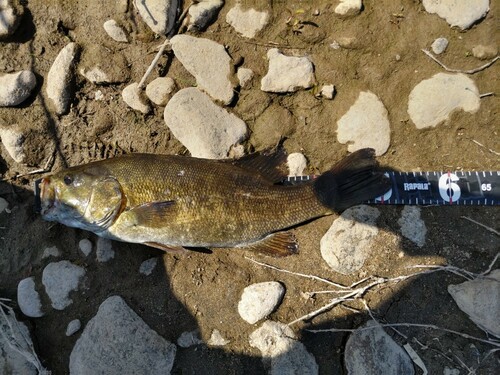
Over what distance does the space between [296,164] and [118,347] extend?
9.05 feet

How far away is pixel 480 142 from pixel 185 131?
3374mm

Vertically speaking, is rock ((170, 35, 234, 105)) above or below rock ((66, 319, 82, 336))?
above

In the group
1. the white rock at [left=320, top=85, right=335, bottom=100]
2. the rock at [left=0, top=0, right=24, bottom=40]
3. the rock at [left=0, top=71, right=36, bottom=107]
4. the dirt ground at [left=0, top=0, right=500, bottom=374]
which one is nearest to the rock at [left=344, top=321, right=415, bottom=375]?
the dirt ground at [left=0, top=0, right=500, bottom=374]

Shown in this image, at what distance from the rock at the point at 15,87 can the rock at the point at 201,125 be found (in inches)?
62.1

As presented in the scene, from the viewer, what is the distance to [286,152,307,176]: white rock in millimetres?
4457

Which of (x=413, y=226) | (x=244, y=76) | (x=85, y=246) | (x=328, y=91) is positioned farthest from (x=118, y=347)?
(x=328, y=91)

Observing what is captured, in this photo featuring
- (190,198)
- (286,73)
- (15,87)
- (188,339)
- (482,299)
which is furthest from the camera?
(286,73)

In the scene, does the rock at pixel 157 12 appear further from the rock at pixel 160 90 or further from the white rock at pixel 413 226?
the white rock at pixel 413 226

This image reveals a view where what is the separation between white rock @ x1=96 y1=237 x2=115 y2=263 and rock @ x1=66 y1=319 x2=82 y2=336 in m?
0.69

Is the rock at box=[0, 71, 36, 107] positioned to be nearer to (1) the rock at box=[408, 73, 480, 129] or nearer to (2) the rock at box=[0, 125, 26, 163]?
(2) the rock at box=[0, 125, 26, 163]

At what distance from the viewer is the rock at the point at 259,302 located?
4.18m

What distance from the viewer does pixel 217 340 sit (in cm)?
421

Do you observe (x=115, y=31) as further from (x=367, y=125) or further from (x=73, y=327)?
(x=73, y=327)

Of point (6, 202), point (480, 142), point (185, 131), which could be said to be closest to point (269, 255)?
point (185, 131)
